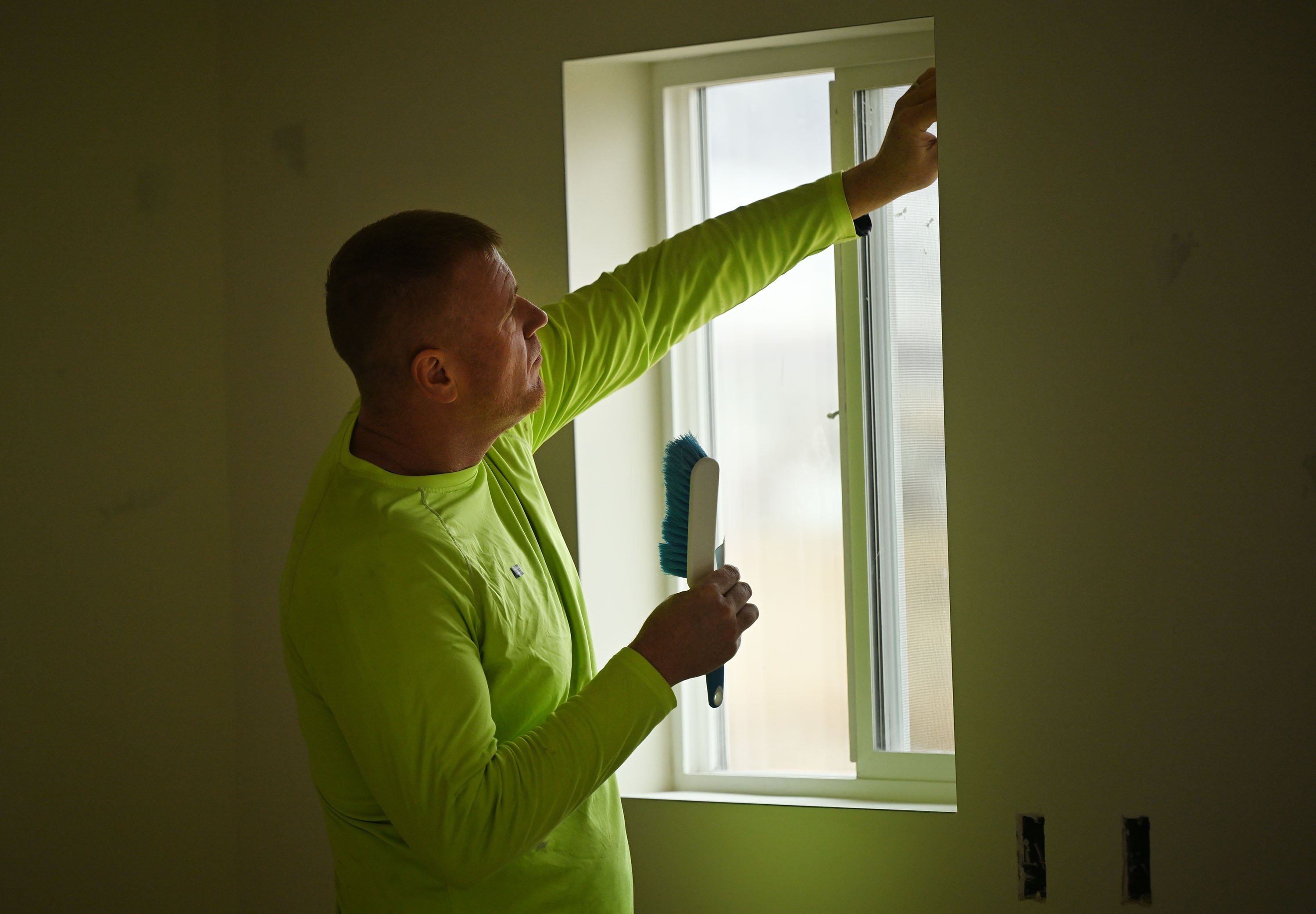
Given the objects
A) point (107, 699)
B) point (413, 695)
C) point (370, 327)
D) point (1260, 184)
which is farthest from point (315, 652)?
point (1260, 184)

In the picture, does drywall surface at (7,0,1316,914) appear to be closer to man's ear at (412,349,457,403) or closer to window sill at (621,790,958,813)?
window sill at (621,790,958,813)

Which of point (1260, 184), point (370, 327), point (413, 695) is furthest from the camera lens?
point (1260, 184)

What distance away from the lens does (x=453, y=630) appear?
101cm

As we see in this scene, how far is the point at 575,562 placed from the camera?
1583 millimetres

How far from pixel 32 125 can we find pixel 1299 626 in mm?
1773

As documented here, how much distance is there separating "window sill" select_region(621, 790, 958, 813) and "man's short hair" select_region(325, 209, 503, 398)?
80 centimetres

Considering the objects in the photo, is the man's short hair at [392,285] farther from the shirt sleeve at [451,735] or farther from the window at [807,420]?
the window at [807,420]

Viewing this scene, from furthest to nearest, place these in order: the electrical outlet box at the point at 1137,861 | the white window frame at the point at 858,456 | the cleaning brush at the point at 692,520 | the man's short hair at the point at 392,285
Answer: the white window frame at the point at 858,456 < the electrical outlet box at the point at 1137,861 < the cleaning brush at the point at 692,520 < the man's short hair at the point at 392,285

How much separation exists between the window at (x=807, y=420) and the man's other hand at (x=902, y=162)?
0.16 m

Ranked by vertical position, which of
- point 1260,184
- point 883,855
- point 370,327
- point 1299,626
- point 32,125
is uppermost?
point 32,125

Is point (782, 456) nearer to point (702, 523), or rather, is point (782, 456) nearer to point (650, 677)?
point (702, 523)

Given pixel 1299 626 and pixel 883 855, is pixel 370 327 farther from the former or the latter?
pixel 1299 626

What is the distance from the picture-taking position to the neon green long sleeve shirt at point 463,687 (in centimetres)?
97

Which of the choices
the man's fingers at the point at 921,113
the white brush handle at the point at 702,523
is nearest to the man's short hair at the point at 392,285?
the white brush handle at the point at 702,523
